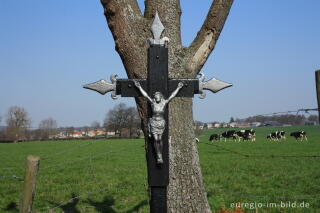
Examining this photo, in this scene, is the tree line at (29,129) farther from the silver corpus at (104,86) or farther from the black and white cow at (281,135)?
the silver corpus at (104,86)

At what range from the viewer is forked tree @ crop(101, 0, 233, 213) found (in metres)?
4.84

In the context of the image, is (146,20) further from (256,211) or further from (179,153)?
(256,211)

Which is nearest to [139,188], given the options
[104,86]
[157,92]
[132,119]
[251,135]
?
[104,86]

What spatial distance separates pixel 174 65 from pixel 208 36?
0.71 m

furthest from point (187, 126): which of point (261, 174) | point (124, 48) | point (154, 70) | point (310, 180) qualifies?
point (261, 174)

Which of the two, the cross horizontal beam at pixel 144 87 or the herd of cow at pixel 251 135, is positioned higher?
the cross horizontal beam at pixel 144 87

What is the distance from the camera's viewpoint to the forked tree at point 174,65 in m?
4.84

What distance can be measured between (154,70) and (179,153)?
1945 millimetres

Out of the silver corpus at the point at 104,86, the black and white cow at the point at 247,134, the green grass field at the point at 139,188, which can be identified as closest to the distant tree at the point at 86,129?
the black and white cow at the point at 247,134

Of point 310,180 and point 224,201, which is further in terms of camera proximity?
point 310,180

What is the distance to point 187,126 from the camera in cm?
500

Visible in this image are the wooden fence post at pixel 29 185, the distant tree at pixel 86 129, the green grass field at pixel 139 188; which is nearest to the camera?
the wooden fence post at pixel 29 185

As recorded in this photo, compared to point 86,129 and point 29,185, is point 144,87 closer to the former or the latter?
point 29,185

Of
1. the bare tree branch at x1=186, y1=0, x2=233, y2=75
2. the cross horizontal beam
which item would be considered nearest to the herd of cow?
the bare tree branch at x1=186, y1=0, x2=233, y2=75
